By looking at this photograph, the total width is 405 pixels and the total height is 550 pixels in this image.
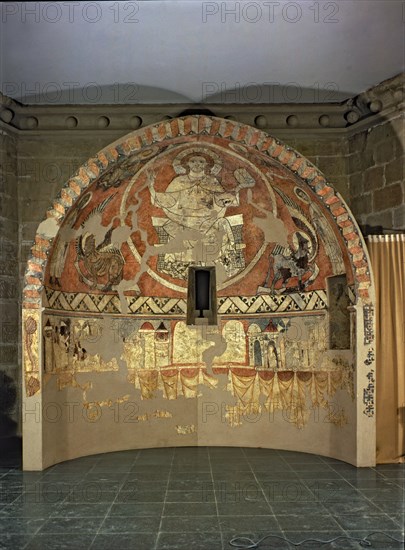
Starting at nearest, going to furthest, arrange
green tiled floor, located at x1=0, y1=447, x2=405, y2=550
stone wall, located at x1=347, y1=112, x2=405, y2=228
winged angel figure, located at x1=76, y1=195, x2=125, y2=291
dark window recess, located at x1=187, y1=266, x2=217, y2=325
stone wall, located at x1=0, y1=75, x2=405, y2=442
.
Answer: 1. green tiled floor, located at x1=0, y1=447, x2=405, y2=550
2. stone wall, located at x1=347, y1=112, x2=405, y2=228
3. winged angel figure, located at x1=76, y1=195, x2=125, y2=291
4. stone wall, located at x1=0, y1=75, x2=405, y2=442
5. dark window recess, located at x1=187, y1=266, x2=217, y2=325

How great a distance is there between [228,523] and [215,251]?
4903mm

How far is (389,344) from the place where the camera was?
27.7 feet

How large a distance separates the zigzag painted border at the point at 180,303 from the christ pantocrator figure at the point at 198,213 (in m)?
0.46

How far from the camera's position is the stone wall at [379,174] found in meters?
9.12

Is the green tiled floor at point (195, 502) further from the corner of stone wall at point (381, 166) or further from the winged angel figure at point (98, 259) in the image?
the corner of stone wall at point (381, 166)

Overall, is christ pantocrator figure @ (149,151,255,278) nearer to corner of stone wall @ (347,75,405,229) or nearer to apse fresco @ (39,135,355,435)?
apse fresco @ (39,135,355,435)

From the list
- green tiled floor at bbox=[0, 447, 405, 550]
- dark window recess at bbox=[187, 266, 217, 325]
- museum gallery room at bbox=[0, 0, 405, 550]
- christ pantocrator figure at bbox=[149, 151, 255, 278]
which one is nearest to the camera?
green tiled floor at bbox=[0, 447, 405, 550]

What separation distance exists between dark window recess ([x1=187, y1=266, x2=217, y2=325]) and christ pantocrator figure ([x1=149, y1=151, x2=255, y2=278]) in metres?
0.15

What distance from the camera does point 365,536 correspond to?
552cm

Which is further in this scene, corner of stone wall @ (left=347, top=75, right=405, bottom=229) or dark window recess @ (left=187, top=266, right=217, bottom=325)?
dark window recess @ (left=187, top=266, right=217, bottom=325)

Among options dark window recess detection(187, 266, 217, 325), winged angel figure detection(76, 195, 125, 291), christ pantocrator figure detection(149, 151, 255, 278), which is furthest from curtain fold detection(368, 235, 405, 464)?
winged angel figure detection(76, 195, 125, 291)

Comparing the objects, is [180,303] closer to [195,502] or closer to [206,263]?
[206,263]

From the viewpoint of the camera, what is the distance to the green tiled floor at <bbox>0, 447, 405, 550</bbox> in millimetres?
5562

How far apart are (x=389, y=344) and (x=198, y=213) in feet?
11.0
